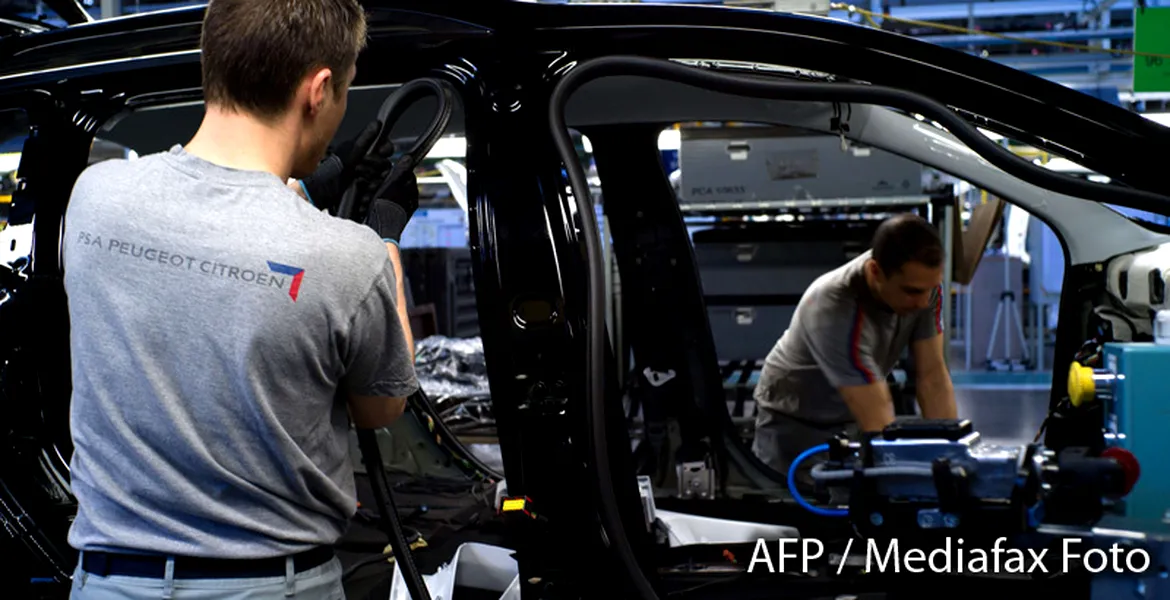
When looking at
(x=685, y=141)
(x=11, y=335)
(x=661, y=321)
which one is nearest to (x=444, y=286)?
(x=685, y=141)

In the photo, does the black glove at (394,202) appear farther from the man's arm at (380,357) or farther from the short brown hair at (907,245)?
the short brown hair at (907,245)

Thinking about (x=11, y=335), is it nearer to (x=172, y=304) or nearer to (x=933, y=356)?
(x=172, y=304)

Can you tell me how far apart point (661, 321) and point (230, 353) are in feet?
8.50

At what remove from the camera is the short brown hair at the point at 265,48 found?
1358 mm

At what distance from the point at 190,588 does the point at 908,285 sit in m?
2.60

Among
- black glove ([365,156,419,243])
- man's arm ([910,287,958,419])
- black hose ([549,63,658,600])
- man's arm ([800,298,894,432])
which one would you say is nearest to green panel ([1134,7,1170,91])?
man's arm ([910,287,958,419])

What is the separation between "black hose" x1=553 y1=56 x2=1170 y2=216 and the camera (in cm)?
180

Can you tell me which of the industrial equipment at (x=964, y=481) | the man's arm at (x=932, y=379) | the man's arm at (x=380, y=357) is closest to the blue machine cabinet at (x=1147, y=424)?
the industrial equipment at (x=964, y=481)

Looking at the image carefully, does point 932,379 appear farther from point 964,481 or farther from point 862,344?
point 964,481

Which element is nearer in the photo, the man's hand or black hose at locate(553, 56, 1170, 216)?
black hose at locate(553, 56, 1170, 216)

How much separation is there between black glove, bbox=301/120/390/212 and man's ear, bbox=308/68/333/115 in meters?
0.41

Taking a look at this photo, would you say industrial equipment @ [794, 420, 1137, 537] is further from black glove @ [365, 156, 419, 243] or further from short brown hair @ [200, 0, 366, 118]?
short brown hair @ [200, 0, 366, 118]

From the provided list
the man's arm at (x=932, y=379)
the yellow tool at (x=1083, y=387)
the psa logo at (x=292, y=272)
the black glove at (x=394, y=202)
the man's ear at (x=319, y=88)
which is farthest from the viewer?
the man's arm at (x=932, y=379)

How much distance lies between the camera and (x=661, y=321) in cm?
379
